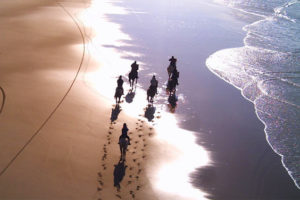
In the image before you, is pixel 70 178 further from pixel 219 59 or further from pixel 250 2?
pixel 250 2

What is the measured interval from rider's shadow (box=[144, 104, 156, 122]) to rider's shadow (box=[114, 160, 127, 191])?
3.70 meters

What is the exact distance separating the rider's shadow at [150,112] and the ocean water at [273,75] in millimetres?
5249

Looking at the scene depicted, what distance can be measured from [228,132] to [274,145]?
198 cm

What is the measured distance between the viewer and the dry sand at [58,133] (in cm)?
978

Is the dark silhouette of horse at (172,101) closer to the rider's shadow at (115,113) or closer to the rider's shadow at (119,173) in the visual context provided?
the rider's shadow at (115,113)

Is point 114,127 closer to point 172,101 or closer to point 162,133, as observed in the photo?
point 162,133

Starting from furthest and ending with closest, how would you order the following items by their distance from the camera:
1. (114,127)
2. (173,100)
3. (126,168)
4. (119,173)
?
(173,100) < (114,127) < (126,168) < (119,173)

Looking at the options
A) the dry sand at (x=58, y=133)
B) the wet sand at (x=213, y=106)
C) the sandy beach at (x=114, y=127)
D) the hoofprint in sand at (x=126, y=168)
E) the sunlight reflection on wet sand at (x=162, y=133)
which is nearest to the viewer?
the dry sand at (x=58, y=133)

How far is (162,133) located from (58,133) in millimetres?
4216

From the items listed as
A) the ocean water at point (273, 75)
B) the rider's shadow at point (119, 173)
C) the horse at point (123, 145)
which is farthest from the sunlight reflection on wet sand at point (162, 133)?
the ocean water at point (273, 75)

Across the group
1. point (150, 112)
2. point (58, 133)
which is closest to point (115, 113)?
point (150, 112)

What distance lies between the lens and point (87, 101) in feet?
49.2

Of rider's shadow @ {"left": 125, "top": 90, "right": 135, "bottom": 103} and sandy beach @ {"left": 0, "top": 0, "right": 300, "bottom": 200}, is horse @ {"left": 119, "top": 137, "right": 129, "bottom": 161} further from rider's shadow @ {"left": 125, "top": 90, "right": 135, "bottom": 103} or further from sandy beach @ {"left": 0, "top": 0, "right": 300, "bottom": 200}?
rider's shadow @ {"left": 125, "top": 90, "right": 135, "bottom": 103}

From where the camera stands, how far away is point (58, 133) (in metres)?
12.2
